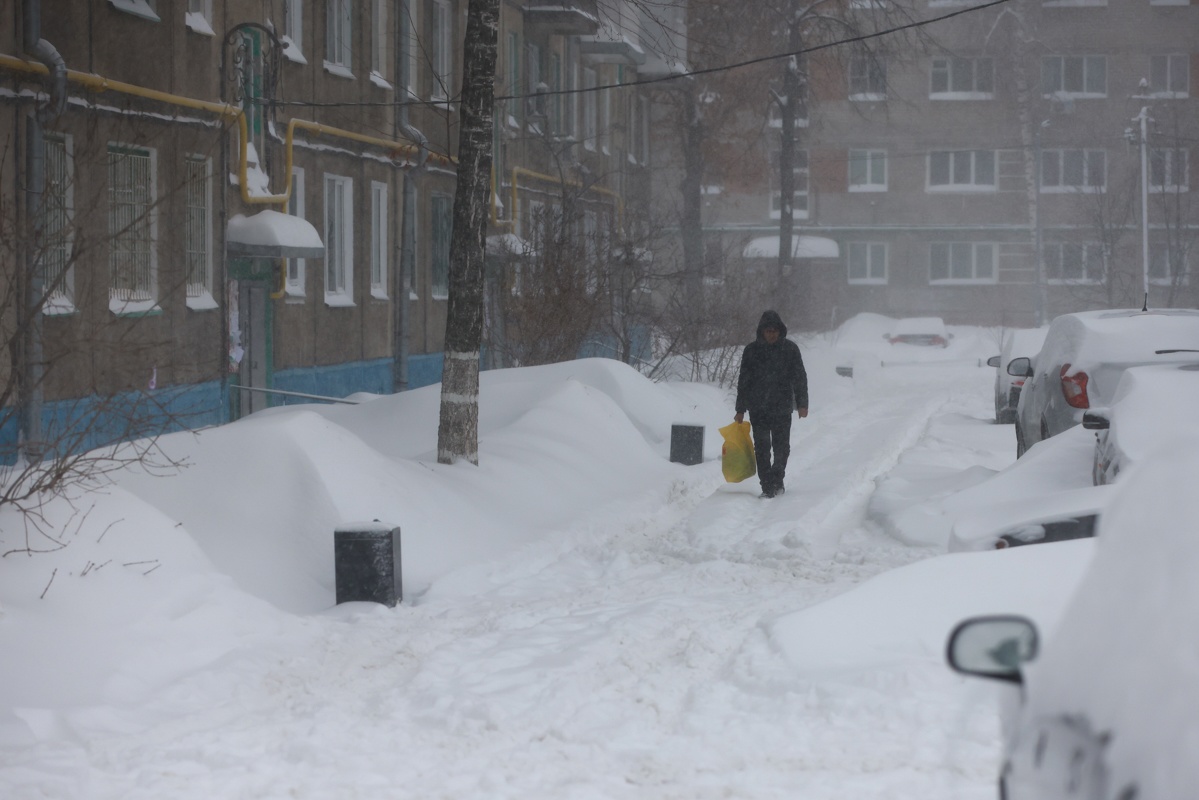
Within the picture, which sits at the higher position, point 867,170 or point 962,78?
point 962,78

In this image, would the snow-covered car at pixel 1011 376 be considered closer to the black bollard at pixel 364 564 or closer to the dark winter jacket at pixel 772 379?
the dark winter jacket at pixel 772 379

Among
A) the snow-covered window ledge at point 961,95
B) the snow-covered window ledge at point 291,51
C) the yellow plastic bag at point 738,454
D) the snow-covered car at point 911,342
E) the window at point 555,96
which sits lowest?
the yellow plastic bag at point 738,454

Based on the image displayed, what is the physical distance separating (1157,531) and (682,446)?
41.6ft

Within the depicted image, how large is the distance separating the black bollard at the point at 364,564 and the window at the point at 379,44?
14.5m

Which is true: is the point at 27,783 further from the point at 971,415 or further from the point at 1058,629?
the point at 971,415

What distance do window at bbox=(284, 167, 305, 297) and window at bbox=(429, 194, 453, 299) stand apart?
15.3 ft

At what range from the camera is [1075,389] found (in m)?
11.7

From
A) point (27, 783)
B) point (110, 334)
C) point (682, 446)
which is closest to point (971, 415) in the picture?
point (682, 446)

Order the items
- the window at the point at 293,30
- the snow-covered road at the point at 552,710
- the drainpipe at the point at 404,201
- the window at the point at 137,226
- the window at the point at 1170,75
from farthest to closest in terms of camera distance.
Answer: the window at the point at 1170,75 → the drainpipe at the point at 404,201 → the window at the point at 293,30 → the window at the point at 137,226 → the snow-covered road at the point at 552,710

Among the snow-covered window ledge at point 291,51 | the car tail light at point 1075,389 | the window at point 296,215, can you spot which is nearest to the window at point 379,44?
the snow-covered window ledge at point 291,51

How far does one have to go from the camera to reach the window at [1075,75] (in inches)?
2064

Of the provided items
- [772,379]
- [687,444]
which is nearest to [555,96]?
[687,444]

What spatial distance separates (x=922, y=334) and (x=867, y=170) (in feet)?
45.4

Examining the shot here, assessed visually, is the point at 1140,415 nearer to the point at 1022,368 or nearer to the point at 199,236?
the point at 1022,368
